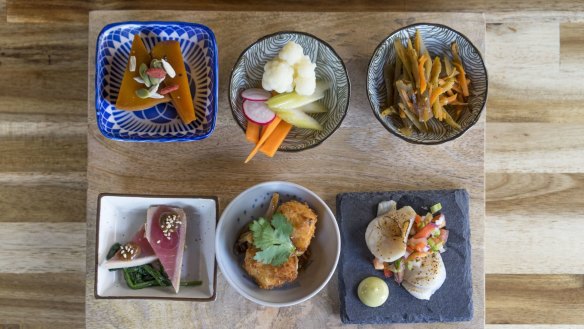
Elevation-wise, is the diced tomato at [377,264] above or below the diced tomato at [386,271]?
above

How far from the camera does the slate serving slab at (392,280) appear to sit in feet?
4.85

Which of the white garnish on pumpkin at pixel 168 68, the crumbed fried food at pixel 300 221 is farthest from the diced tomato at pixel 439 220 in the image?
the white garnish on pumpkin at pixel 168 68

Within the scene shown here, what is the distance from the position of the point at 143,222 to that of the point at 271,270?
0.41 metres

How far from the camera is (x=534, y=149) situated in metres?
1.87

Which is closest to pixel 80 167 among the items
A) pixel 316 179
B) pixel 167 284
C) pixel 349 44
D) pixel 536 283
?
pixel 167 284

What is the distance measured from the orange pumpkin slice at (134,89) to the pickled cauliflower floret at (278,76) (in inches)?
12.1

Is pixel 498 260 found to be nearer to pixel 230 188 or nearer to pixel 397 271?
pixel 397 271

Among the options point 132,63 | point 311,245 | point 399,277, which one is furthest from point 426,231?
point 132,63

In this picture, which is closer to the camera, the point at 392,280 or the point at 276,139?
the point at 276,139

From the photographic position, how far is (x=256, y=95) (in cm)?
138

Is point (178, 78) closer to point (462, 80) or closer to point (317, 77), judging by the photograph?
point (317, 77)

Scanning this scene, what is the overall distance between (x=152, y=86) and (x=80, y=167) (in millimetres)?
767

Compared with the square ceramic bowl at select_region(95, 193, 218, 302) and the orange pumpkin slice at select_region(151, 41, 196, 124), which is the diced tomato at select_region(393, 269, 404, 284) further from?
the orange pumpkin slice at select_region(151, 41, 196, 124)

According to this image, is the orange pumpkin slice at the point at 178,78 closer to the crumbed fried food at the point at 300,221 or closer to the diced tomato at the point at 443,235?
the crumbed fried food at the point at 300,221
